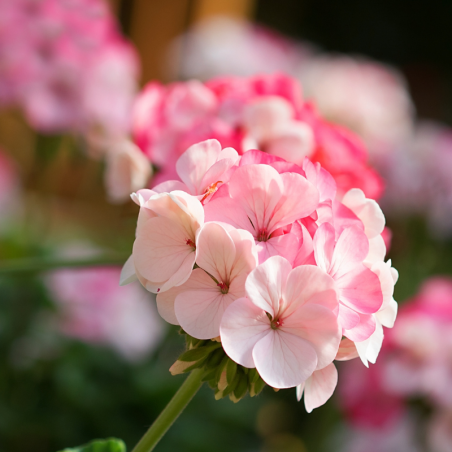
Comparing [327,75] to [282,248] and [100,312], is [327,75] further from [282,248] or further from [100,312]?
[282,248]

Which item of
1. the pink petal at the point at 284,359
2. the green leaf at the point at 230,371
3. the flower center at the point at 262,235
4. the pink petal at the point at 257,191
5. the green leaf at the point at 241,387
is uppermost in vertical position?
the pink petal at the point at 257,191

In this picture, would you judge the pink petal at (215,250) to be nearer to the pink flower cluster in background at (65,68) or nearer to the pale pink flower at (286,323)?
the pale pink flower at (286,323)

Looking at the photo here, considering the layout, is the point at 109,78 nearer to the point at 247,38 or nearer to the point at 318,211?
the point at 318,211

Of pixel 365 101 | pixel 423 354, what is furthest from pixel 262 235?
pixel 365 101

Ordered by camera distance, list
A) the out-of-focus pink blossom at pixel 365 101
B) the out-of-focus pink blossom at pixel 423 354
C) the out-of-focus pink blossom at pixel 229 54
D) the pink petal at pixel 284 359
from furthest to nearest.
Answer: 1. the out-of-focus pink blossom at pixel 229 54
2. the out-of-focus pink blossom at pixel 365 101
3. the out-of-focus pink blossom at pixel 423 354
4. the pink petal at pixel 284 359

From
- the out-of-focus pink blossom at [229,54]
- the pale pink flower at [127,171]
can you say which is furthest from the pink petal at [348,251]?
the out-of-focus pink blossom at [229,54]
